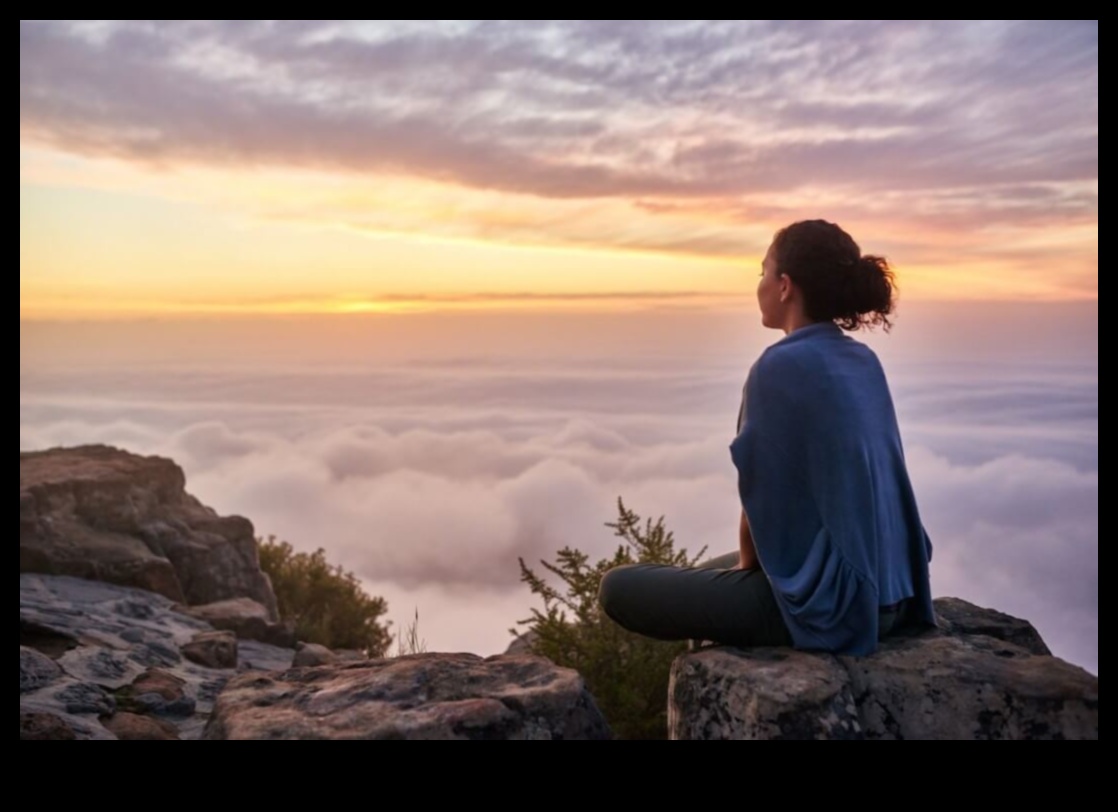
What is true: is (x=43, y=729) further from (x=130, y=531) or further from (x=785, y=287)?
(x=130, y=531)

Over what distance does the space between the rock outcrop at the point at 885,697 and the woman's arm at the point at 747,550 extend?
1.53ft

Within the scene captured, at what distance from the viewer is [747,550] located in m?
5.46

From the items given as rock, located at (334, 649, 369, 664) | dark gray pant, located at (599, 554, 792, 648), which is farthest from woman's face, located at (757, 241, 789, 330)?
rock, located at (334, 649, 369, 664)

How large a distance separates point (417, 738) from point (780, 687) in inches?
63.7

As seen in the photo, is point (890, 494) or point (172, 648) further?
point (172, 648)

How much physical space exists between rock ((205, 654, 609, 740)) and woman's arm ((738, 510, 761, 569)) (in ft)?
3.37

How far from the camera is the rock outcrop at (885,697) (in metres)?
4.77

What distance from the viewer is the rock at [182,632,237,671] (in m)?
9.00

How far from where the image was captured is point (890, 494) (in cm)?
539

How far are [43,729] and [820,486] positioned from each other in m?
4.66

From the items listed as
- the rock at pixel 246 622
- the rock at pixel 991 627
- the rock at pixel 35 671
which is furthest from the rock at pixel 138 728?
the rock at pixel 991 627

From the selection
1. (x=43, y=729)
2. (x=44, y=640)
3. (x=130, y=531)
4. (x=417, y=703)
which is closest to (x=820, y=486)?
(x=417, y=703)

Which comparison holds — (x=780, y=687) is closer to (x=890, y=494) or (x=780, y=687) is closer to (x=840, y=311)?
(x=890, y=494)
